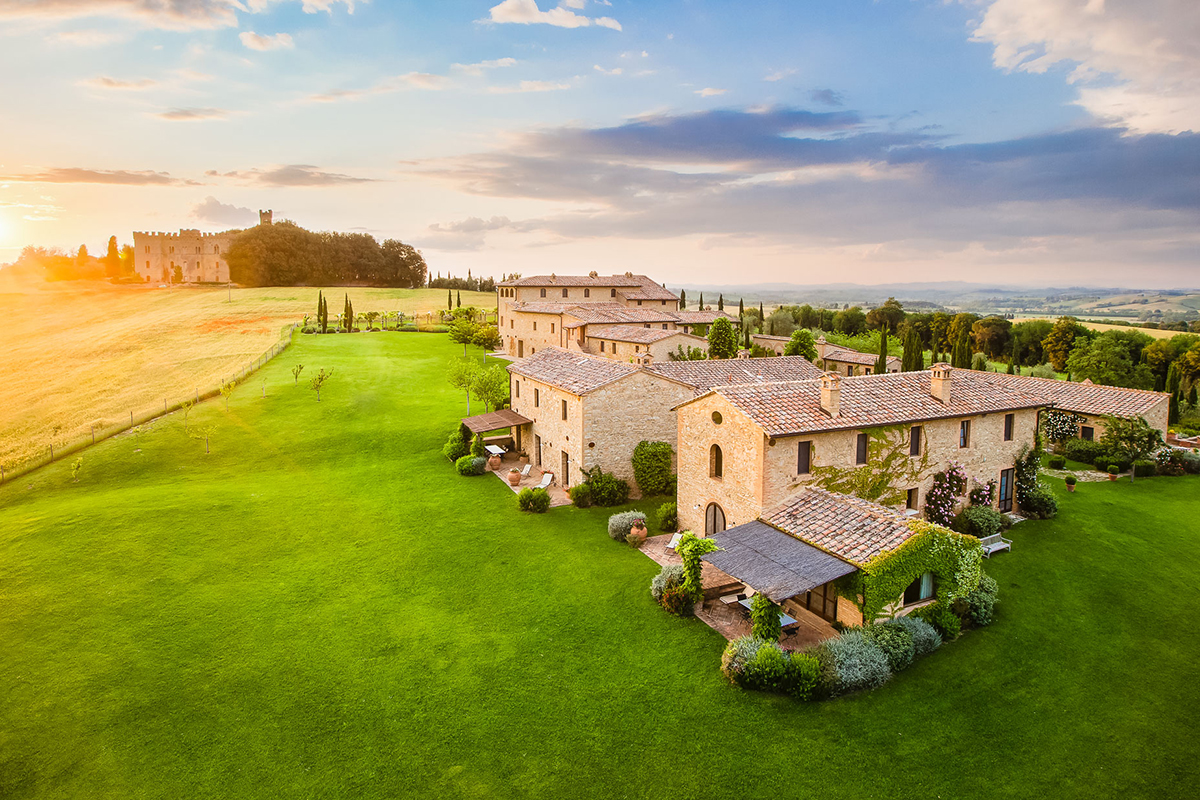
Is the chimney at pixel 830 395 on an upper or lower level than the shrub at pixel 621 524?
upper

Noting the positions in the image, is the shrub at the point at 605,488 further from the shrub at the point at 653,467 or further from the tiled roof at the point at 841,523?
the tiled roof at the point at 841,523

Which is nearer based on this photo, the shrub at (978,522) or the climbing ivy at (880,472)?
the climbing ivy at (880,472)

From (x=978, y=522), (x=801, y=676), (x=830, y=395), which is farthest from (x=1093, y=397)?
(x=801, y=676)

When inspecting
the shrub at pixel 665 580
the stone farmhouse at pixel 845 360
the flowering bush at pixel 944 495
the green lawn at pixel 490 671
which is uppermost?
the stone farmhouse at pixel 845 360

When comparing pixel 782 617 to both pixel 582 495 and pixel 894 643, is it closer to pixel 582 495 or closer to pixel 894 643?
pixel 894 643

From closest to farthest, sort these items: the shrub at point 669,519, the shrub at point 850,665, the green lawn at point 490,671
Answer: the green lawn at point 490,671
the shrub at point 850,665
the shrub at point 669,519

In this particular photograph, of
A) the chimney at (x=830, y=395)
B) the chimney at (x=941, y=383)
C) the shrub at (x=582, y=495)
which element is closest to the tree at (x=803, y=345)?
the chimney at (x=941, y=383)

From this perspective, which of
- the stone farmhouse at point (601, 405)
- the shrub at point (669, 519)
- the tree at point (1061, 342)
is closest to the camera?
the shrub at point (669, 519)
